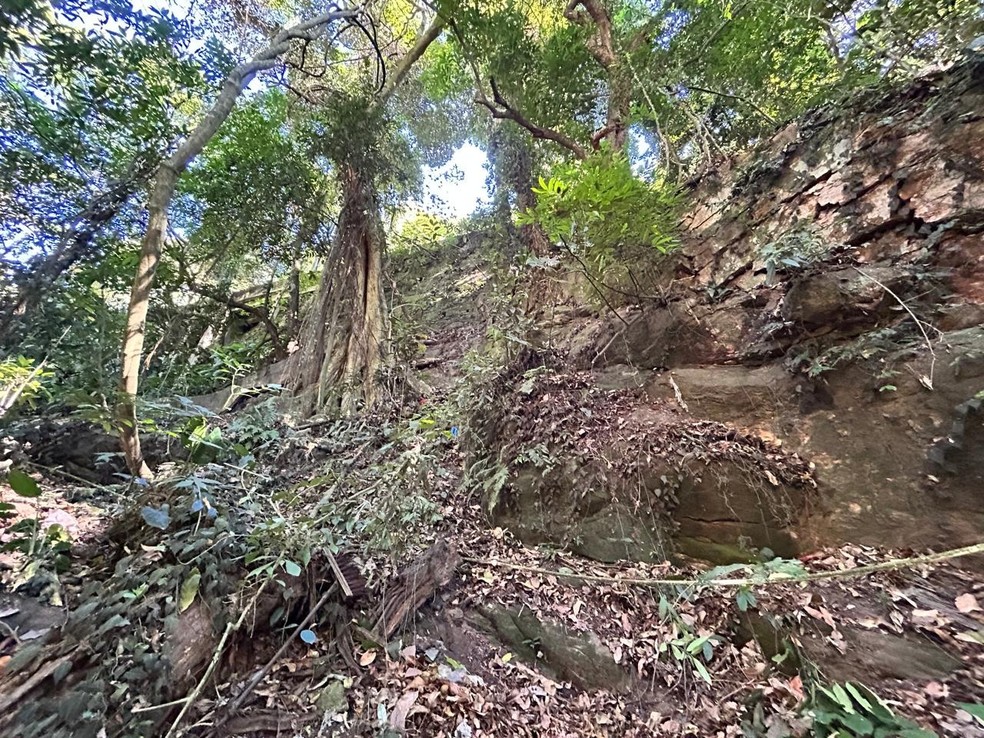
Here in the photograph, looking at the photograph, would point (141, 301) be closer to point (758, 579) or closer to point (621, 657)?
point (621, 657)

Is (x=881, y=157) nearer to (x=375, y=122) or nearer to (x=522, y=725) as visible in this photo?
(x=522, y=725)

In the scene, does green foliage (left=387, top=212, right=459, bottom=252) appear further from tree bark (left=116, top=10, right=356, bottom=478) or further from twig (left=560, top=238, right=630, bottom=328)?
tree bark (left=116, top=10, right=356, bottom=478)

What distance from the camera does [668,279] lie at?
4434 mm

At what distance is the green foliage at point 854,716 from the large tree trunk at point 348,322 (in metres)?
4.51

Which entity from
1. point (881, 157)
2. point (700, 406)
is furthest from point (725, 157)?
point (700, 406)

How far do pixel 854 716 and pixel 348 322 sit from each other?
5518 mm

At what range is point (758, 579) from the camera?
7.88 feet

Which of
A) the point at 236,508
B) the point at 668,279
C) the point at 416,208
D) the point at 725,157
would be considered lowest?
the point at 236,508

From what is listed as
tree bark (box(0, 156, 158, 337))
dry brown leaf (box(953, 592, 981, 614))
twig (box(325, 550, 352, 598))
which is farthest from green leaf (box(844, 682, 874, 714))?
tree bark (box(0, 156, 158, 337))

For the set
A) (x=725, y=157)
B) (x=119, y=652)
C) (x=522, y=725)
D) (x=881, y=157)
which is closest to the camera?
(x=119, y=652)

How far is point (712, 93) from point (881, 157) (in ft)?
7.57

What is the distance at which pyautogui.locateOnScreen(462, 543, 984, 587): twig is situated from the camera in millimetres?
1740

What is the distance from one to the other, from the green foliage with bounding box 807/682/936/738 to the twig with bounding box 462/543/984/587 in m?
0.48

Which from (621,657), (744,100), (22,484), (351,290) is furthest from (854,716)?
(351,290)
